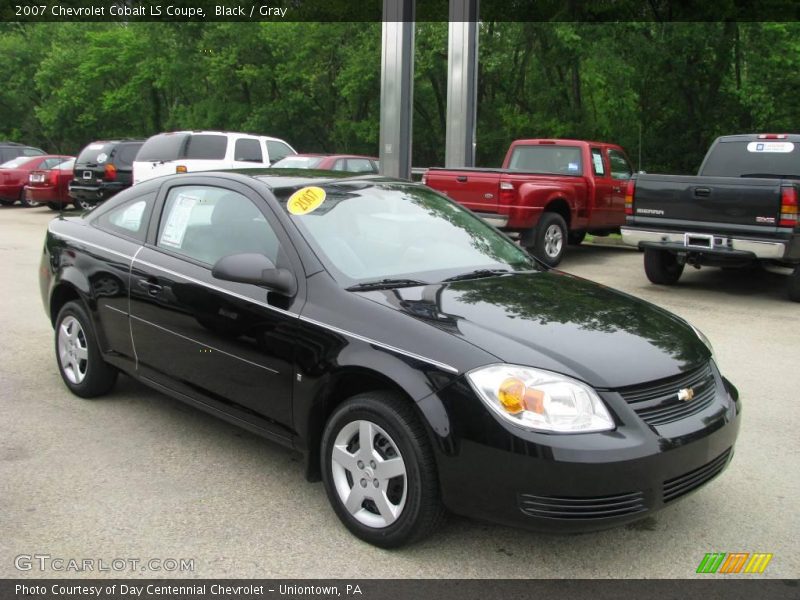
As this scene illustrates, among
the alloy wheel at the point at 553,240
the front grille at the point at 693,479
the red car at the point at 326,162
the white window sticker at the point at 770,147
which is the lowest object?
the alloy wheel at the point at 553,240

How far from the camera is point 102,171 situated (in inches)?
690

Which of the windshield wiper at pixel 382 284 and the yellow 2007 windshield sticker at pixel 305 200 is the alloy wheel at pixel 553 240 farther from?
the windshield wiper at pixel 382 284

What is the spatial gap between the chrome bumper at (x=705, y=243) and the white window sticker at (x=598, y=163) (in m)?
3.26

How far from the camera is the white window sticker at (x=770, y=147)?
9852 millimetres

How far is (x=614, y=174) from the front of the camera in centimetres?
1336

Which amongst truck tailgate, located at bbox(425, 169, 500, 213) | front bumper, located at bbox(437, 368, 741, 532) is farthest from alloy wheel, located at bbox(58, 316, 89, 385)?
truck tailgate, located at bbox(425, 169, 500, 213)

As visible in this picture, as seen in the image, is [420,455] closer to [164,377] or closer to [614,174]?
[164,377]

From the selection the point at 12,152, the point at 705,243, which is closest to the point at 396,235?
the point at 705,243

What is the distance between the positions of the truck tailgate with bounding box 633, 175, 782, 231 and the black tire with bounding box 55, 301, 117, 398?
22.4 feet

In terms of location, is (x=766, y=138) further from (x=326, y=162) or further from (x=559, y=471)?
(x=559, y=471)

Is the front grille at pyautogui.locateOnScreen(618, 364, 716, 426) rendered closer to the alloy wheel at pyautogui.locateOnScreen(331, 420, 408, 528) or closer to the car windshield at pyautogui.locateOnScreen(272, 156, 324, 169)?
the alloy wheel at pyautogui.locateOnScreen(331, 420, 408, 528)

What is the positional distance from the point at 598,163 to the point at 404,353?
10645 mm

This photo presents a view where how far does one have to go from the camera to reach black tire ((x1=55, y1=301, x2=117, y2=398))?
509 cm

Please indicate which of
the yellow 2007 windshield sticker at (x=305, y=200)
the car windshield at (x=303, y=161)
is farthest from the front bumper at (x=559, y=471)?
the car windshield at (x=303, y=161)
